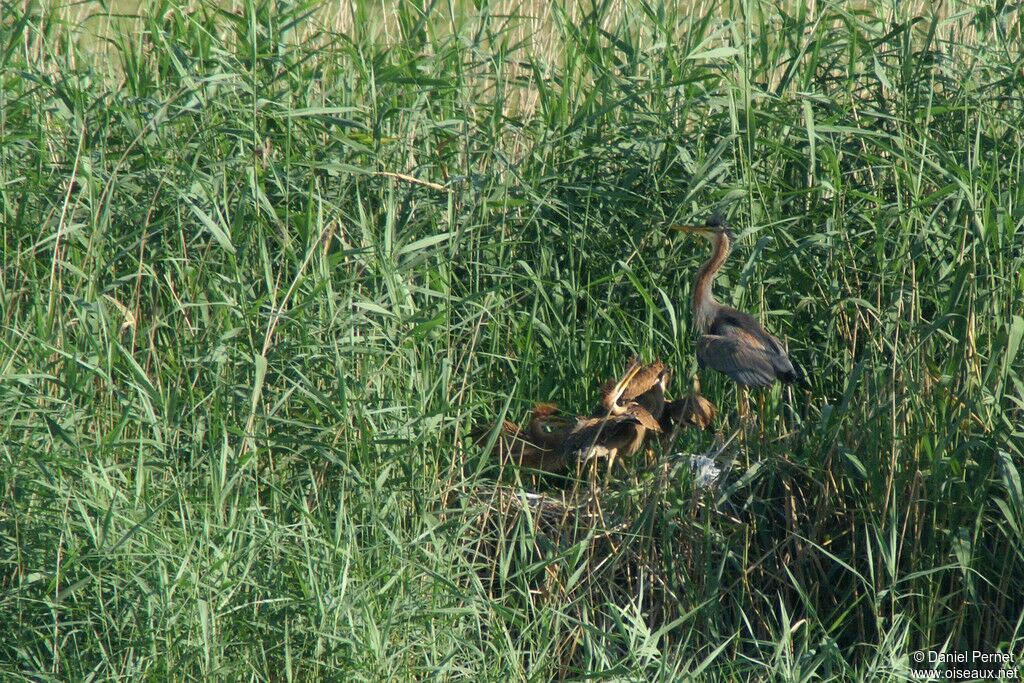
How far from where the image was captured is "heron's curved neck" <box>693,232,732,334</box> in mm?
4684

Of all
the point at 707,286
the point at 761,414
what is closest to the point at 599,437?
the point at 761,414

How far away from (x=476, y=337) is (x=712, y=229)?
986 millimetres

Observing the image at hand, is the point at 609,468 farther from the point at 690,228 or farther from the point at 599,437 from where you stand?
the point at 690,228

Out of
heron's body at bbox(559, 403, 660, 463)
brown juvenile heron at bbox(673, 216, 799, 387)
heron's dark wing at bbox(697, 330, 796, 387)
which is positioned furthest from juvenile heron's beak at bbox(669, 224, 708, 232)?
heron's body at bbox(559, 403, 660, 463)

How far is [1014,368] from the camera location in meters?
4.01

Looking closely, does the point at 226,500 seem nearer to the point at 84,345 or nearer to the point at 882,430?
the point at 84,345

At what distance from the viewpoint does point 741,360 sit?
4.22m

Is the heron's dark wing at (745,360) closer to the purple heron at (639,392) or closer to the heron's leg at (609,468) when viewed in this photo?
the purple heron at (639,392)

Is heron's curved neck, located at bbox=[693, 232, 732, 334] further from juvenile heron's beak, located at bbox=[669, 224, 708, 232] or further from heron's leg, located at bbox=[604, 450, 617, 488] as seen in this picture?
heron's leg, located at bbox=[604, 450, 617, 488]

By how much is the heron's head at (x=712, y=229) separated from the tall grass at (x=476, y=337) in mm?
100

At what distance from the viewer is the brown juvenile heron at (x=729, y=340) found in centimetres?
430

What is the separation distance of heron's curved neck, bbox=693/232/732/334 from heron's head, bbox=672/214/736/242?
12 millimetres

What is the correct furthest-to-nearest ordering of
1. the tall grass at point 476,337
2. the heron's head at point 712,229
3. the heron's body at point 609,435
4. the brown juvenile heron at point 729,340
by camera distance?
the heron's head at point 712,229
the brown juvenile heron at point 729,340
the heron's body at point 609,435
the tall grass at point 476,337

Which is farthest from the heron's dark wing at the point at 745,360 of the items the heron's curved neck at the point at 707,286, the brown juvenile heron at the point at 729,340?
the heron's curved neck at the point at 707,286
